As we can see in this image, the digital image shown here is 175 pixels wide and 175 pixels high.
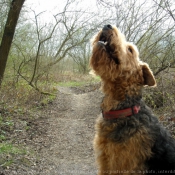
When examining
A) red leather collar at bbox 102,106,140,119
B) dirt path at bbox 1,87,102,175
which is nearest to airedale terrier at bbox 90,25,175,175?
red leather collar at bbox 102,106,140,119

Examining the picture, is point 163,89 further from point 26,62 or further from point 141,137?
point 26,62

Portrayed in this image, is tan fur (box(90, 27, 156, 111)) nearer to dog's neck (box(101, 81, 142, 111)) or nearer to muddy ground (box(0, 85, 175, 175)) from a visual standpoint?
dog's neck (box(101, 81, 142, 111))

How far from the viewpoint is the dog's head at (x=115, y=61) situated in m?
3.16

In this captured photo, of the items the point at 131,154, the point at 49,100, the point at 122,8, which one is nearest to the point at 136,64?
the point at 131,154

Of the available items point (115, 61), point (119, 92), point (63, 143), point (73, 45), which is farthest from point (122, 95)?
point (73, 45)

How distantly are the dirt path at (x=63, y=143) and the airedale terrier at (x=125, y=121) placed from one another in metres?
1.66

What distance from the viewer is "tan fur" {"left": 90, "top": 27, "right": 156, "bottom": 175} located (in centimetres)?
286

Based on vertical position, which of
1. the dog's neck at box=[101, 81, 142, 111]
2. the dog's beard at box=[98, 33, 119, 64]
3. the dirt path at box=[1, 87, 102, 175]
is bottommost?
the dirt path at box=[1, 87, 102, 175]

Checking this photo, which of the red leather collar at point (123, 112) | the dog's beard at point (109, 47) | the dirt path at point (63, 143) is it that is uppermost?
the dog's beard at point (109, 47)

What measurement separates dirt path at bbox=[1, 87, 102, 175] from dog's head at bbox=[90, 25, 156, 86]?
2.30m

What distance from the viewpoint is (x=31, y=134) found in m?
6.39

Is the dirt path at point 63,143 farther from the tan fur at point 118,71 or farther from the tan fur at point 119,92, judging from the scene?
the tan fur at point 118,71

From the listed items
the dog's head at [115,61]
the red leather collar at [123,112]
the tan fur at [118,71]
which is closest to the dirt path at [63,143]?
the red leather collar at [123,112]

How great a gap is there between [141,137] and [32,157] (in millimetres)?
2767
